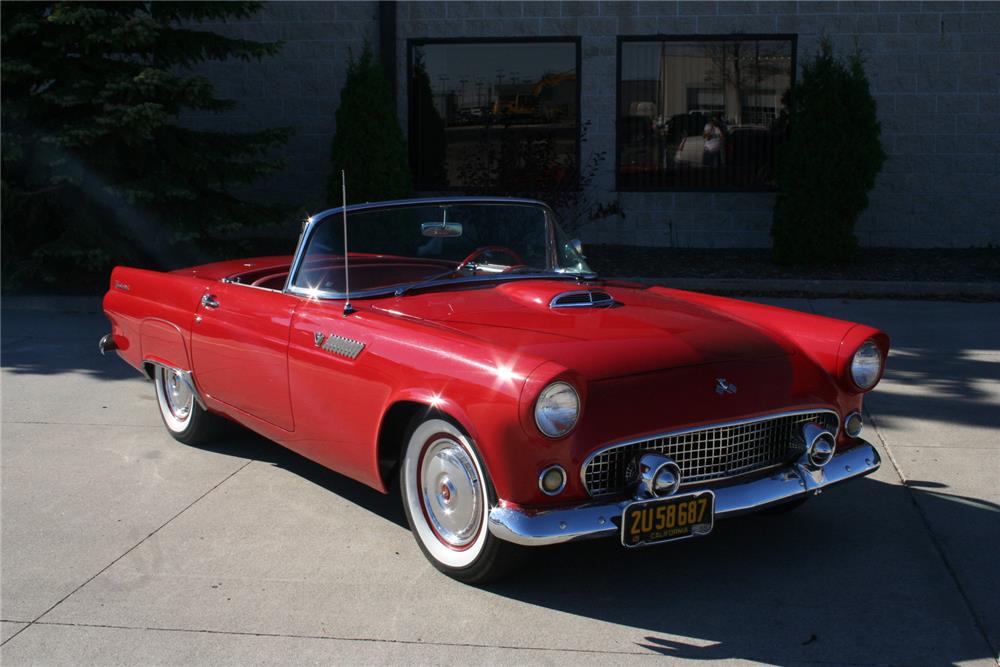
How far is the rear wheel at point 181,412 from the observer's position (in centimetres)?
561

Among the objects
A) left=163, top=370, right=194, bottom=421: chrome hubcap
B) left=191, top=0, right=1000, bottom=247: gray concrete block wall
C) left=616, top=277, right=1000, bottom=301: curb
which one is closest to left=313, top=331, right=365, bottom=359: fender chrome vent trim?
left=163, top=370, right=194, bottom=421: chrome hubcap

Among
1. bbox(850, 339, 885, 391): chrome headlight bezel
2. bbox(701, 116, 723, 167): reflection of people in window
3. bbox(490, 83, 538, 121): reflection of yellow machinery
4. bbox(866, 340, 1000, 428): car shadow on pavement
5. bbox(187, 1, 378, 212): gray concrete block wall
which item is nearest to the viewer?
bbox(850, 339, 885, 391): chrome headlight bezel

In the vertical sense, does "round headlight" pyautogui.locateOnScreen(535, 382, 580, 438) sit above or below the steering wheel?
below

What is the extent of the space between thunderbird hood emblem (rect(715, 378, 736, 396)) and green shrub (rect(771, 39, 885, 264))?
7620 mm

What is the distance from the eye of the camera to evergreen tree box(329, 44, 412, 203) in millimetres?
11461

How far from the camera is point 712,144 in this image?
1220 cm

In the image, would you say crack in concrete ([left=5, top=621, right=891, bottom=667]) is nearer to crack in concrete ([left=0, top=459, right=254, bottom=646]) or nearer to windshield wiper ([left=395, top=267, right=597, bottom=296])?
crack in concrete ([left=0, top=459, right=254, bottom=646])

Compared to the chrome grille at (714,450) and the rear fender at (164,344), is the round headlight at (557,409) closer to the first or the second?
the chrome grille at (714,450)

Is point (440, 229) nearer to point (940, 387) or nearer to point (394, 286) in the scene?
point (394, 286)

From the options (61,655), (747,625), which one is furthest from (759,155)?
(61,655)

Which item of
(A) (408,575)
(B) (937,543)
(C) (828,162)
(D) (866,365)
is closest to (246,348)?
(A) (408,575)

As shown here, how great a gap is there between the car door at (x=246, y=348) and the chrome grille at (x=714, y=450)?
1635 mm

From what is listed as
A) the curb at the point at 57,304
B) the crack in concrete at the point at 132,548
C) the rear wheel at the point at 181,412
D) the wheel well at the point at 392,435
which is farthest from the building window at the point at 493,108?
the wheel well at the point at 392,435

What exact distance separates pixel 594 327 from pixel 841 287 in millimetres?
6942
